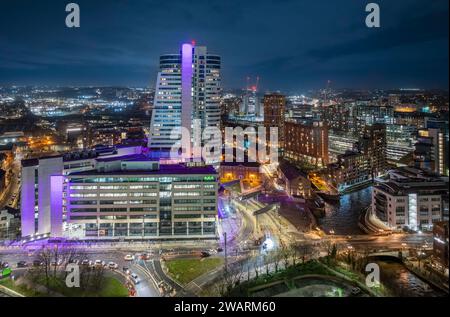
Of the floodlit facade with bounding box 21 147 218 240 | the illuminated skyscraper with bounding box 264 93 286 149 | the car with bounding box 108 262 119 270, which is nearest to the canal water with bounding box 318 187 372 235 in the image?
the floodlit facade with bounding box 21 147 218 240

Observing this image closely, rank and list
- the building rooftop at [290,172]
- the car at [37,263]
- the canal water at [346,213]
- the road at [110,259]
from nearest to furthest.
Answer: the road at [110,259] → the car at [37,263] → the canal water at [346,213] → the building rooftop at [290,172]

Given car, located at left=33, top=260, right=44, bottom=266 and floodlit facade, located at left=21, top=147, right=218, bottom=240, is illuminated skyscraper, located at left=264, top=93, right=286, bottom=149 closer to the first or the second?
floodlit facade, located at left=21, top=147, right=218, bottom=240

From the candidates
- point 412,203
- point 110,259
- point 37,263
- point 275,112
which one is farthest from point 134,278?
point 275,112

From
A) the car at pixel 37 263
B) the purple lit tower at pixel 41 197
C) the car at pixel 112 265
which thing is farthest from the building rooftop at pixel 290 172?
the car at pixel 37 263

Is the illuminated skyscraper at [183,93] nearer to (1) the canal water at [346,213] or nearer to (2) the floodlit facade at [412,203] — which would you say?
(1) the canal water at [346,213]
